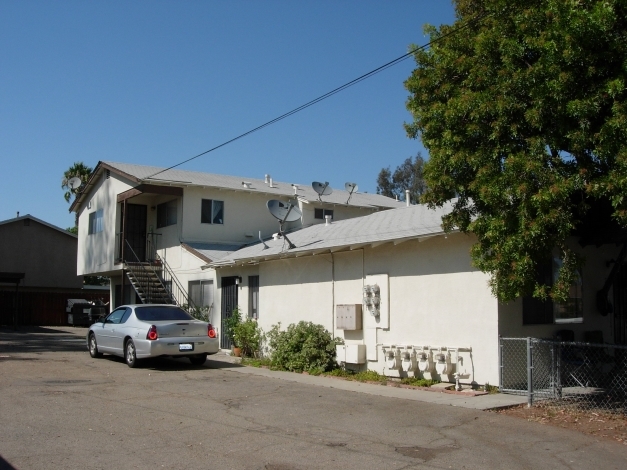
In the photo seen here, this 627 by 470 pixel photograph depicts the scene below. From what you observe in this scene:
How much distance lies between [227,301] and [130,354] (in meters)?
4.96

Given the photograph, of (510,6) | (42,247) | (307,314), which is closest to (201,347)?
(307,314)

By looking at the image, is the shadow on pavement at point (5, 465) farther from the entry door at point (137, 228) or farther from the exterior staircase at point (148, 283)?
the entry door at point (137, 228)

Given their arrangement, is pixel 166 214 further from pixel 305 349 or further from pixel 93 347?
pixel 305 349

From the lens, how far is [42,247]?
125 feet

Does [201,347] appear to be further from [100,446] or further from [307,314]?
[100,446]

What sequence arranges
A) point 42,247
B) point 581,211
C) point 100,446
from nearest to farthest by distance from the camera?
point 100,446 < point 581,211 < point 42,247

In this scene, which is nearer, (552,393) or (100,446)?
(100,446)

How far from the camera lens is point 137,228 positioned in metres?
26.9

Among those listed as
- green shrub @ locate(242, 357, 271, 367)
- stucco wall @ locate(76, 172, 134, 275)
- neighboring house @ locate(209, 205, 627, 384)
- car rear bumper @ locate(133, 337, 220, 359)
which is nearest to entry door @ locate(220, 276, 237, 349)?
neighboring house @ locate(209, 205, 627, 384)

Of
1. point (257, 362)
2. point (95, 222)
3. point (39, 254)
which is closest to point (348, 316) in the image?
point (257, 362)

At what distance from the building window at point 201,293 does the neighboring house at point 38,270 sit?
1767 centimetres

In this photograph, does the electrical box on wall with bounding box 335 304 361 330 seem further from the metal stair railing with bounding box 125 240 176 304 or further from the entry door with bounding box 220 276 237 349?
the metal stair railing with bounding box 125 240 176 304

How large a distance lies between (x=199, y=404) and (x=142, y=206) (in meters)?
17.6

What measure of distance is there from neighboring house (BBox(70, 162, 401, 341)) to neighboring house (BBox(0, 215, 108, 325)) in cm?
944
